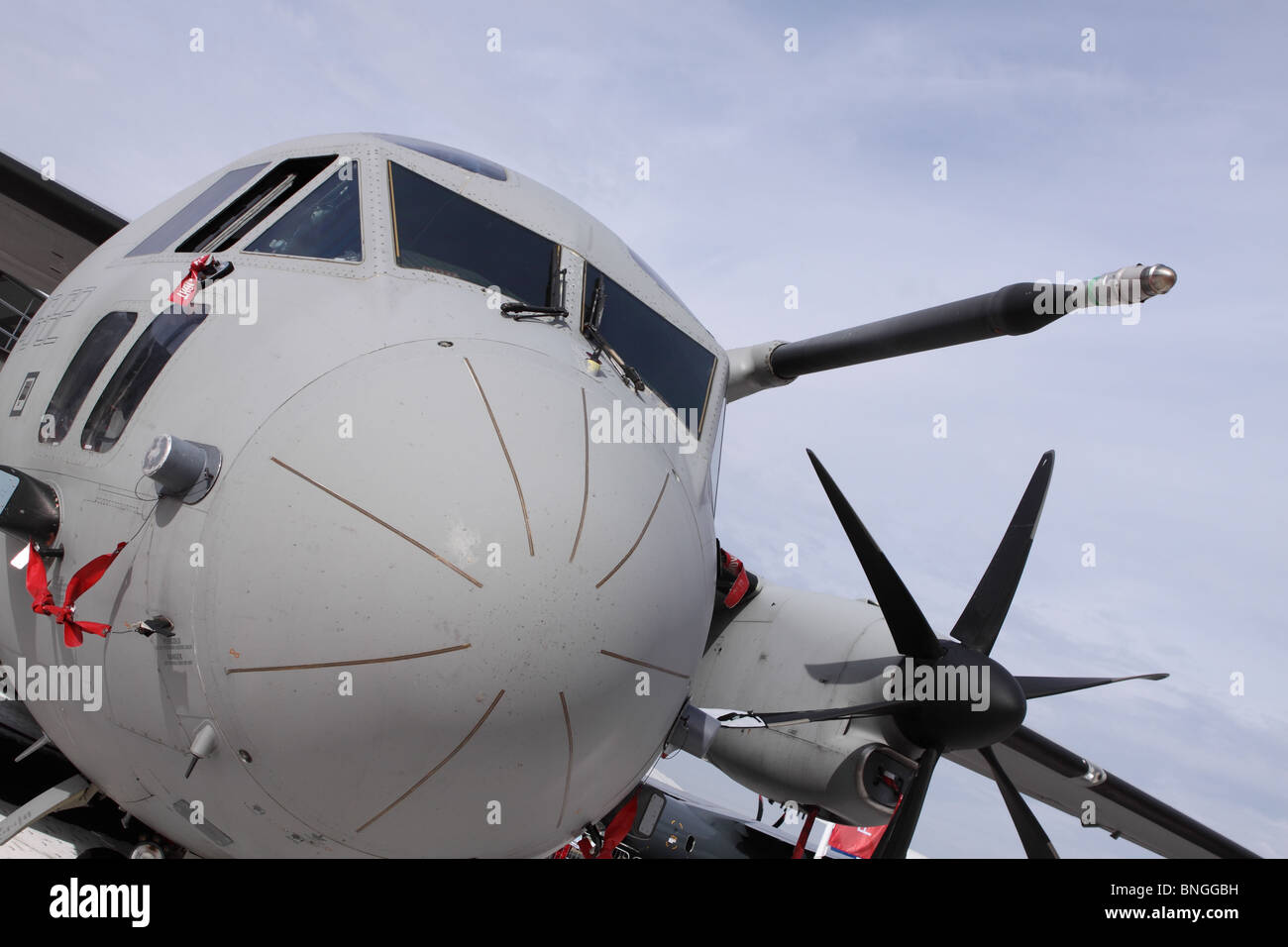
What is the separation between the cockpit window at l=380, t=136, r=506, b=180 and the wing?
596 cm

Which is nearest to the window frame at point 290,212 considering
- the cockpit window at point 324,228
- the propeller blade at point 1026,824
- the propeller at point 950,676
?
the cockpit window at point 324,228

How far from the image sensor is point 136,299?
4.60 meters

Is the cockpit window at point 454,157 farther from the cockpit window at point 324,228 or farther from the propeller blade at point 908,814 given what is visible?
the propeller blade at point 908,814

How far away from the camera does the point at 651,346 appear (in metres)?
5.56

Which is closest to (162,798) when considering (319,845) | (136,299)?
(319,845)

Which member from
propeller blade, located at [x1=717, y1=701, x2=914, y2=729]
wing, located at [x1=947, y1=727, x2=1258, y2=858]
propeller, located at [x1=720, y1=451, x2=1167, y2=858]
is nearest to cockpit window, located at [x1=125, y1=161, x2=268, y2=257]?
propeller, located at [x1=720, y1=451, x2=1167, y2=858]

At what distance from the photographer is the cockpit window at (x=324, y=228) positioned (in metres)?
4.48

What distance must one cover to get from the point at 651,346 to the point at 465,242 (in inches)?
48.6

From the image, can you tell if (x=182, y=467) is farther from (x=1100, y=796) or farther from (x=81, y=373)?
(x=1100, y=796)

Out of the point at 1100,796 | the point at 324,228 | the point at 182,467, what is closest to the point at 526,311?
the point at 324,228

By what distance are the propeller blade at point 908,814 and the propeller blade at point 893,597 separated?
74cm

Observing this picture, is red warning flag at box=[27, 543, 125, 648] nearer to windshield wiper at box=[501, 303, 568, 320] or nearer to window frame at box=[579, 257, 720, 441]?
windshield wiper at box=[501, 303, 568, 320]

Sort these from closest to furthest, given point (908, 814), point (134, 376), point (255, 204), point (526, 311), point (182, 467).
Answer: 1. point (182, 467)
2. point (134, 376)
3. point (526, 311)
4. point (255, 204)
5. point (908, 814)
